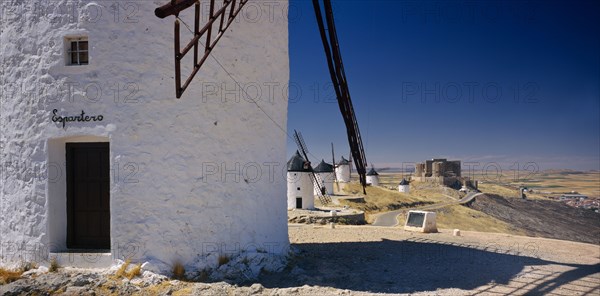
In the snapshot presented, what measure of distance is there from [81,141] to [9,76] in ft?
5.46

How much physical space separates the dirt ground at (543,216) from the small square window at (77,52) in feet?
135

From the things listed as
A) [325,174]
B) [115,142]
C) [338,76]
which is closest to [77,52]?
[115,142]

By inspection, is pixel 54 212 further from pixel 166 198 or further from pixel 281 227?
pixel 281 227

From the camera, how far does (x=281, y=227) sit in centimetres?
768

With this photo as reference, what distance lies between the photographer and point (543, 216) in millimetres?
50469

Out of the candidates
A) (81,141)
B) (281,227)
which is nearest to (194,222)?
(281,227)

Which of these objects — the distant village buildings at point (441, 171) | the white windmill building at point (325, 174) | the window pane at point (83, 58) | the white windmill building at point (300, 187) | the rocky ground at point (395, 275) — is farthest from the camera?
the distant village buildings at point (441, 171)

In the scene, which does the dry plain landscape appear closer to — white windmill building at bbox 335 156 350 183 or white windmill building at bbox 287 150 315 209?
white windmill building at bbox 287 150 315 209

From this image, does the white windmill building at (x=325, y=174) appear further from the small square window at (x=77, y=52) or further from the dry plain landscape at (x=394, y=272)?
the small square window at (x=77, y=52)

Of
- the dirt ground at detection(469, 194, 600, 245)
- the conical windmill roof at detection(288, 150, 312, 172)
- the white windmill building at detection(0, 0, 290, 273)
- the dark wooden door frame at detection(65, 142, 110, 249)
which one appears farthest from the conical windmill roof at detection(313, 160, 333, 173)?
the dark wooden door frame at detection(65, 142, 110, 249)

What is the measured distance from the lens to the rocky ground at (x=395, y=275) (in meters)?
5.77

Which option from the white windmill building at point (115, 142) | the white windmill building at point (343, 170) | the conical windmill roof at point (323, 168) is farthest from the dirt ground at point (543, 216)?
the white windmill building at point (115, 142)

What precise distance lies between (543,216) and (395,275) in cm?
5352

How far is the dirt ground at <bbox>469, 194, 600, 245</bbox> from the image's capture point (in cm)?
4113
